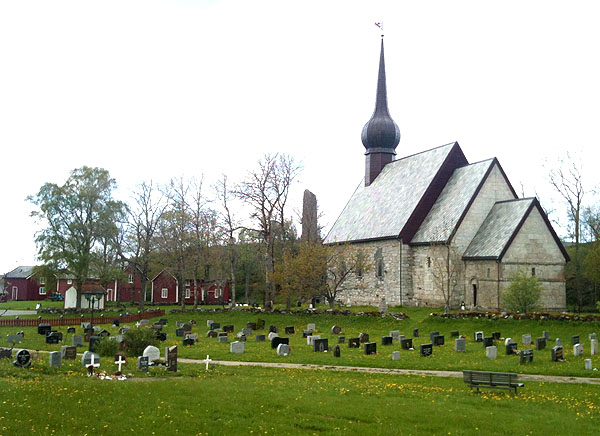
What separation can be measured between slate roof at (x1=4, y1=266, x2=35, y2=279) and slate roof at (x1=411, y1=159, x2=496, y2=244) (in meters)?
51.9

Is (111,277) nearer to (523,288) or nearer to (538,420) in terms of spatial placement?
(523,288)

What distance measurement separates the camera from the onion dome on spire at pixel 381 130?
5122cm

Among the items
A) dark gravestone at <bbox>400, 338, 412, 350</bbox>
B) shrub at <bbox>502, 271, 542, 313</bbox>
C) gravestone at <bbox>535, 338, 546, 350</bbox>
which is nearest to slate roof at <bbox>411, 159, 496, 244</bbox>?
shrub at <bbox>502, 271, 542, 313</bbox>

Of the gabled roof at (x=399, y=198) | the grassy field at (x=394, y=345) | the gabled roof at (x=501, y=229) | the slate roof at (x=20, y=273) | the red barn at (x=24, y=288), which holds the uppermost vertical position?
the gabled roof at (x=399, y=198)

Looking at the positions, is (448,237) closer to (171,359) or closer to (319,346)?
(319,346)

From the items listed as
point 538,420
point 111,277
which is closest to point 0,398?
point 538,420

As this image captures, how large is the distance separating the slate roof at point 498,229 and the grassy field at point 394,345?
524cm

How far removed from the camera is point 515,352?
21406 mm

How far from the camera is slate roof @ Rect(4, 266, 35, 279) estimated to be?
71.9 metres

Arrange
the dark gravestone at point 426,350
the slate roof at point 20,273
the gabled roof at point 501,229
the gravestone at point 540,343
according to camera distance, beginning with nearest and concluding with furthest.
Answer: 1. the dark gravestone at point 426,350
2. the gravestone at point 540,343
3. the gabled roof at point 501,229
4. the slate roof at point 20,273

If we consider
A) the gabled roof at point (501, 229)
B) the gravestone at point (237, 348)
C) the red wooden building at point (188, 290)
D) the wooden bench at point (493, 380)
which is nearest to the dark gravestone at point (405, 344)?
the gravestone at point (237, 348)

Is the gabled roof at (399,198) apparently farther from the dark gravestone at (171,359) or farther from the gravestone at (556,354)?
the dark gravestone at (171,359)

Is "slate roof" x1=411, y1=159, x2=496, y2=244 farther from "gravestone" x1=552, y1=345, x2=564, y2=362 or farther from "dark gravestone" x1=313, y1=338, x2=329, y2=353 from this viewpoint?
"gravestone" x1=552, y1=345, x2=564, y2=362

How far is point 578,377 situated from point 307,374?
7.73m
